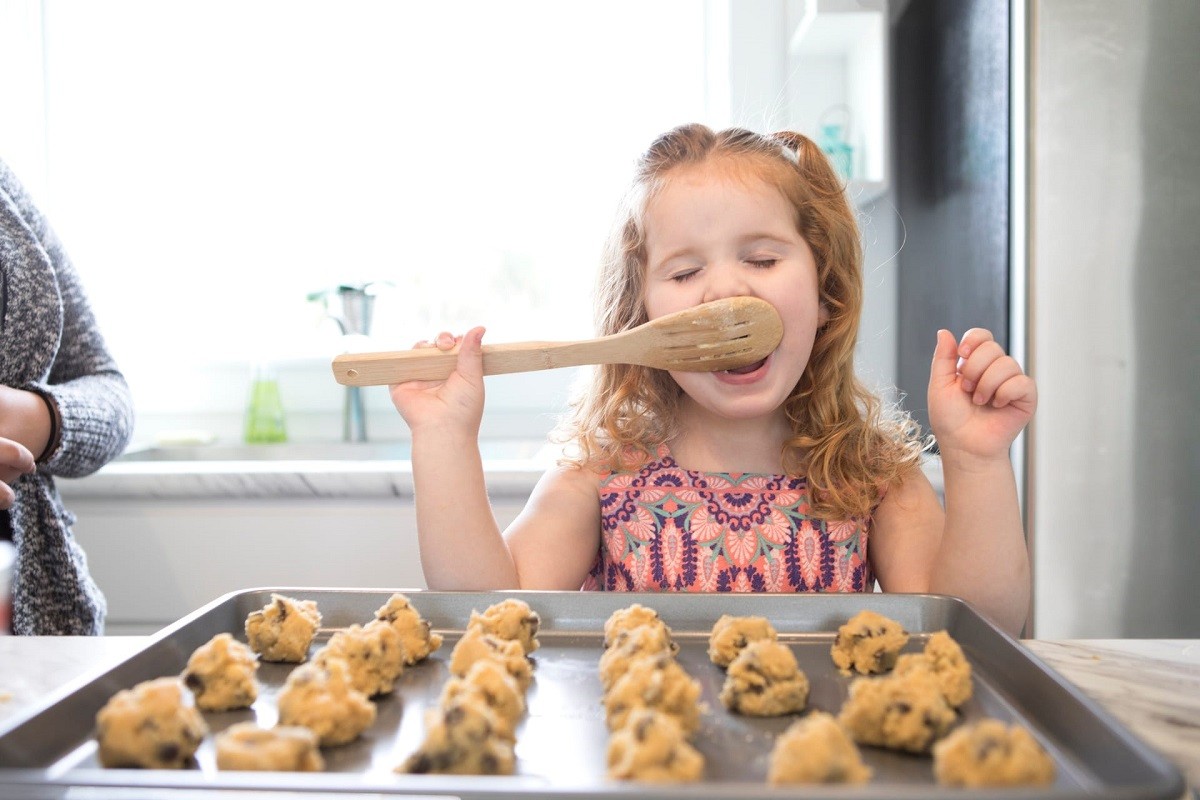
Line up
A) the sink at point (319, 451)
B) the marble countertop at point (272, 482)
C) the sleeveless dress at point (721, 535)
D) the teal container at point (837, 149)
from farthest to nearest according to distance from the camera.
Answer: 1. the sink at point (319, 451)
2. the teal container at point (837, 149)
3. the marble countertop at point (272, 482)
4. the sleeveless dress at point (721, 535)

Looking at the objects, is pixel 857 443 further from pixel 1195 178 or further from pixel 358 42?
pixel 358 42

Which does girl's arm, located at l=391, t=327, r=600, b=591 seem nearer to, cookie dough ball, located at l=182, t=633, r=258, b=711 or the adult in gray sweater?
cookie dough ball, located at l=182, t=633, r=258, b=711

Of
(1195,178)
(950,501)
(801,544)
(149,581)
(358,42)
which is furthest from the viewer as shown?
(358,42)

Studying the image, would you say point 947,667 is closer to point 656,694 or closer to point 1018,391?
point 656,694

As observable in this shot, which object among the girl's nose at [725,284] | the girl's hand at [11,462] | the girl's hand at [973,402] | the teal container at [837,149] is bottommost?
the girl's hand at [11,462]

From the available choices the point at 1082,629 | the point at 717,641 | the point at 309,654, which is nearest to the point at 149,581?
the point at 309,654

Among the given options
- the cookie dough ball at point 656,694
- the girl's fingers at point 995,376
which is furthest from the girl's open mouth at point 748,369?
the cookie dough ball at point 656,694

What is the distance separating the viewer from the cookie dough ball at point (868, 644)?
67 centimetres

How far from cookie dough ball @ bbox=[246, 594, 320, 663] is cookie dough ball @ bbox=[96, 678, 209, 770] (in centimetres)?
19

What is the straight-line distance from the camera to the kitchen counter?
57 cm

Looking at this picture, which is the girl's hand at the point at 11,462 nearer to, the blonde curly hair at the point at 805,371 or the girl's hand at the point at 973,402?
the blonde curly hair at the point at 805,371

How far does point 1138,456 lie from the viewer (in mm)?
1443

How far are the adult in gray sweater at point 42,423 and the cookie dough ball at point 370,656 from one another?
2.49 ft

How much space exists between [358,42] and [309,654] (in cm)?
210
